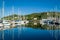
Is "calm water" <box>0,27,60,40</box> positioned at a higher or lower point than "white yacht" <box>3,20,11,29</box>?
lower

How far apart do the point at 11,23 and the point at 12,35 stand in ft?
1.27

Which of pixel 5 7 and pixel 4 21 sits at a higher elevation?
pixel 5 7

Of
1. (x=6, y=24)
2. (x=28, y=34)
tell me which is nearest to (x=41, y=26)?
(x=28, y=34)

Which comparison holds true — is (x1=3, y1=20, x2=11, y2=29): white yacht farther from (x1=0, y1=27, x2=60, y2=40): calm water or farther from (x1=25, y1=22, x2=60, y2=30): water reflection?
(x1=25, y1=22, x2=60, y2=30): water reflection

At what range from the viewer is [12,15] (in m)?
5.05

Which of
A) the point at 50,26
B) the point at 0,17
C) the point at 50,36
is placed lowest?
the point at 50,36

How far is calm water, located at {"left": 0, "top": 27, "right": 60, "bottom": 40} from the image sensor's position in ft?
16.0

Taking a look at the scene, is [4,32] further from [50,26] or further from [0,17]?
[50,26]

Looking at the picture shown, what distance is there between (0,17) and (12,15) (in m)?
0.39

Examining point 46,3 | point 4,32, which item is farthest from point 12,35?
point 46,3

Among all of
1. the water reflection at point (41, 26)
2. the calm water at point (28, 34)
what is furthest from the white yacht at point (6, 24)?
the water reflection at point (41, 26)

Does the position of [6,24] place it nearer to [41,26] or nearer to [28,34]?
[28,34]

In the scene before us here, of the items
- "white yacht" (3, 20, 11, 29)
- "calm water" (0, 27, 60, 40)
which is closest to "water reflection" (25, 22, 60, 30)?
"calm water" (0, 27, 60, 40)

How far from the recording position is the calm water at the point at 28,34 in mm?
4891
